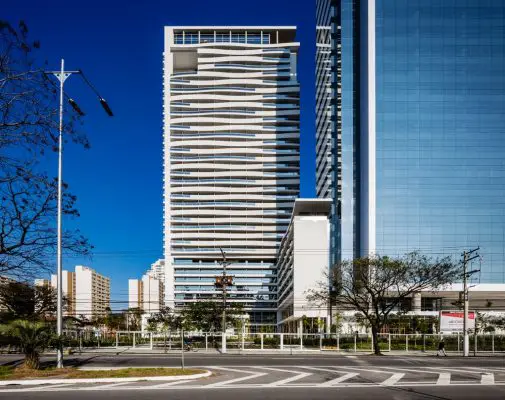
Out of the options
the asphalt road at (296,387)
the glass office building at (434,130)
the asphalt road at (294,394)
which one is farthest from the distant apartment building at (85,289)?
the asphalt road at (294,394)

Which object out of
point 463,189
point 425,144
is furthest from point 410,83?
point 463,189

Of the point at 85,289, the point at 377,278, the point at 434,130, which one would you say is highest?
the point at 434,130

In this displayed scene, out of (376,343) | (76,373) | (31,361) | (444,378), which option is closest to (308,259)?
(376,343)

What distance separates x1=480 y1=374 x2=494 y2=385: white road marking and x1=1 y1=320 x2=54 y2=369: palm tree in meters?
16.2

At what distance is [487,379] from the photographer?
21.7 meters

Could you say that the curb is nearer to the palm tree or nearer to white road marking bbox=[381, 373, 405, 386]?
the palm tree

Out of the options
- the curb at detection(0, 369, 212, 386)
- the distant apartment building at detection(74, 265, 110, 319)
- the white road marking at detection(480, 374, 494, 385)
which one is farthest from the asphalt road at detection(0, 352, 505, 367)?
the distant apartment building at detection(74, 265, 110, 319)

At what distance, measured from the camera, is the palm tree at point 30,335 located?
21.6 meters

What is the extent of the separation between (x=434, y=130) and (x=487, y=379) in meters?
86.3

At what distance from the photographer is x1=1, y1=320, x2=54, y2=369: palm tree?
21594 millimetres

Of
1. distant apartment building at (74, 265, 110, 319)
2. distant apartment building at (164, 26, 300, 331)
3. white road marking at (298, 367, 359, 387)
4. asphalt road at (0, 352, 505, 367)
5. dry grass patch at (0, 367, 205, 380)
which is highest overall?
distant apartment building at (164, 26, 300, 331)

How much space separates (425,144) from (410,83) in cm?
1157

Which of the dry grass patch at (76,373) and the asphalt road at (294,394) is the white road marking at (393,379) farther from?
the dry grass patch at (76,373)

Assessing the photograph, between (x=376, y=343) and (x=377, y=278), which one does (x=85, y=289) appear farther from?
(x=376, y=343)
